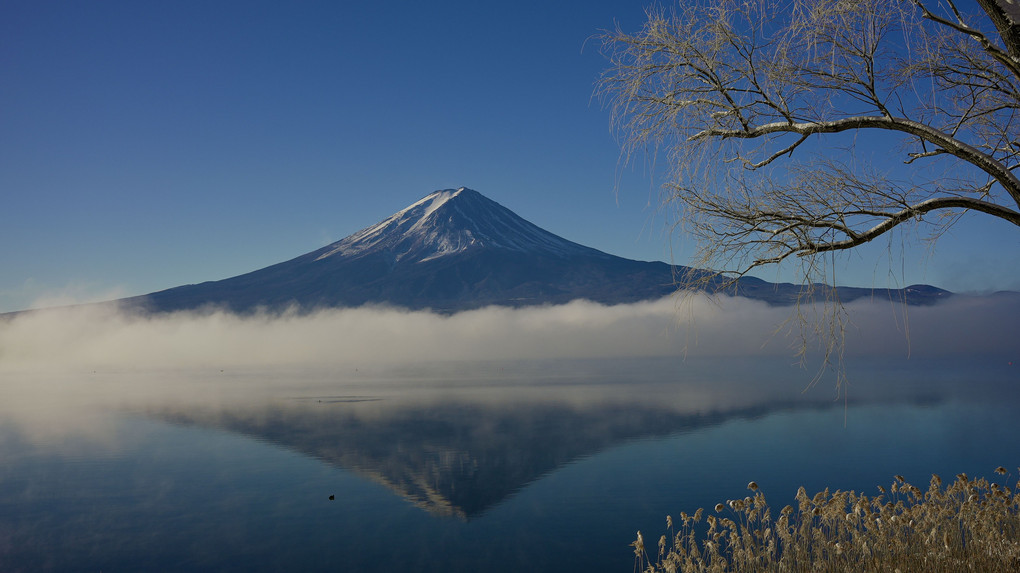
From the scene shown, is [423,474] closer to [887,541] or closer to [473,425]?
[473,425]

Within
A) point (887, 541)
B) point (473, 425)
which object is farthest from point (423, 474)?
point (887, 541)

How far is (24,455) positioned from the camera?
28406mm

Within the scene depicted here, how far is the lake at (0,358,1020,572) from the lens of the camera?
48.6ft

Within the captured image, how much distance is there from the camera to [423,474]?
23.7 metres

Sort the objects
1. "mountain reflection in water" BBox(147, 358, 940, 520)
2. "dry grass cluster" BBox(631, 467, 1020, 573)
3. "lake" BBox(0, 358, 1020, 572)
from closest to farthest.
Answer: "dry grass cluster" BBox(631, 467, 1020, 573) < "lake" BBox(0, 358, 1020, 572) < "mountain reflection in water" BBox(147, 358, 940, 520)

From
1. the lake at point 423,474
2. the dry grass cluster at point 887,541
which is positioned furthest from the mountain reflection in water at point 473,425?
the dry grass cluster at point 887,541

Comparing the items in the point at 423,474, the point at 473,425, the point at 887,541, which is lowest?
the point at 473,425

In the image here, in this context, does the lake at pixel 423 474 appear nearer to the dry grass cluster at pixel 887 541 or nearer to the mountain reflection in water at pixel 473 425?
the mountain reflection in water at pixel 473 425

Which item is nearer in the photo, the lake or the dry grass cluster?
the dry grass cluster

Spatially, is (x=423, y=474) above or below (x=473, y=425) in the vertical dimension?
above

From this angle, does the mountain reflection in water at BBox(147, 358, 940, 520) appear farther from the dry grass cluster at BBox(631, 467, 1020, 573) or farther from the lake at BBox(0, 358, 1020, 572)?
the dry grass cluster at BBox(631, 467, 1020, 573)

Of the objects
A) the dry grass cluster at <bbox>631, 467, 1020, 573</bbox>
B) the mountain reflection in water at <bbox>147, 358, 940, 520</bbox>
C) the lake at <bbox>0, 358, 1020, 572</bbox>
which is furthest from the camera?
the mountain reflection in water at <bbox>147, 358, 940, 520</bbox>

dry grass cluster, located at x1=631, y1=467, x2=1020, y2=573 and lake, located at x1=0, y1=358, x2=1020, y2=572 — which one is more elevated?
dry grass cluster, located at x1=631, y1=467, x2=1020, y2=573

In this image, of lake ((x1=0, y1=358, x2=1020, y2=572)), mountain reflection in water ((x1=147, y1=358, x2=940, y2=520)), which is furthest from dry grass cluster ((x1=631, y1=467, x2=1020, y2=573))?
mountain reflection in water ((x1=147, y1=358, x2=940, y2=520))
